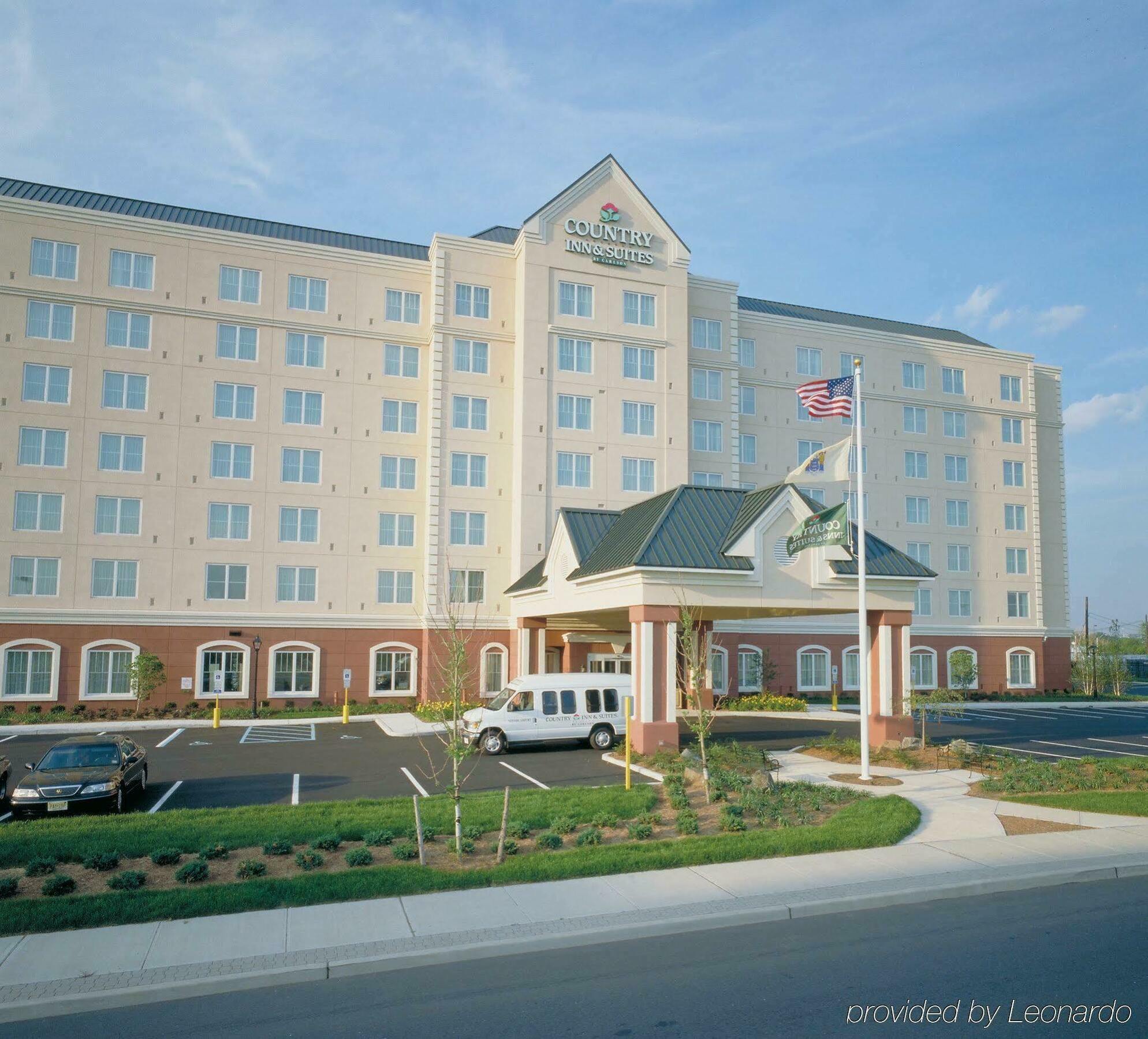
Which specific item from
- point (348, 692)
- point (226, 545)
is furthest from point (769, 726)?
point (226, 545)

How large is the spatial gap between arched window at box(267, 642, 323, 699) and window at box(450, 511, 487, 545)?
7.61m

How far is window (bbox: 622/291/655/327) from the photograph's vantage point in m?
43.2

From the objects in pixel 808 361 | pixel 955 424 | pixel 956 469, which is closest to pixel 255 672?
pixel 808 361

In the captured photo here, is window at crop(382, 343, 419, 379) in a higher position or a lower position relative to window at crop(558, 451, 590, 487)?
higher

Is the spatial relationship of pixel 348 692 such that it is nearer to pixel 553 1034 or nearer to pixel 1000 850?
pixel 1000 850

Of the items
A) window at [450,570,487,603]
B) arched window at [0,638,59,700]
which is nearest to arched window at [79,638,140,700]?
arched window at [0,638,59,700]

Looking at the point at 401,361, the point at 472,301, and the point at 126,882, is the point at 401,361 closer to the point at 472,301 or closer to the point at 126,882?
the point at 472,301

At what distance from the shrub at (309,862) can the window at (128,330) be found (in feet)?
104

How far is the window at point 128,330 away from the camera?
38.2 m

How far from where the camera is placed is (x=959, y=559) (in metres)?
51.3

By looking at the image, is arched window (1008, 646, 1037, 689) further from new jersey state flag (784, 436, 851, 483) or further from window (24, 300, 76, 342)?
window (24, 300, 76, 342)

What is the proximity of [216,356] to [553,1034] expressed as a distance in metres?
37.1

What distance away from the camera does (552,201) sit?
137 feet

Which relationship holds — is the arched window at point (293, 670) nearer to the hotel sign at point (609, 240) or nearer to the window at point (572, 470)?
the window at point (572, 470)
